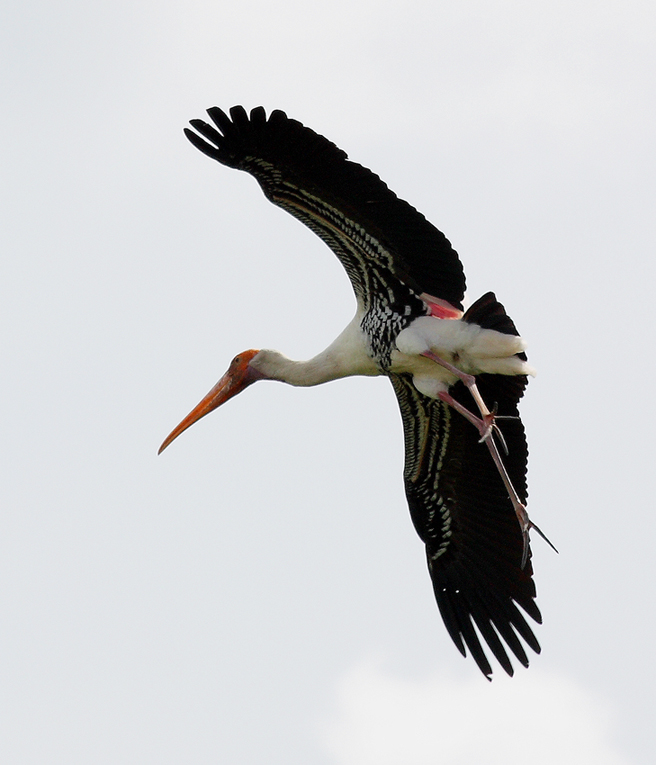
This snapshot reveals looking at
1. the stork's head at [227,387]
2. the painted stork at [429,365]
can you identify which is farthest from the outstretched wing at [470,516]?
the stork's head at [227,387]

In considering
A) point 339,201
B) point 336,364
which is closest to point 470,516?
point 336,364

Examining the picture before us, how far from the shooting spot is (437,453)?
15.8 meters

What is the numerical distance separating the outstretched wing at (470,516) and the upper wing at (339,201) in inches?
54.5

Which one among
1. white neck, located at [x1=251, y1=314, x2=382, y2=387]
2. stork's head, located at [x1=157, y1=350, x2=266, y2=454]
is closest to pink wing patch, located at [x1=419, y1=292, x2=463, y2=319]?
white neck, located at [x1=251, y1=314, x2=382, y2=387]

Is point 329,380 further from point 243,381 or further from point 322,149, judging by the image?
point 322,149

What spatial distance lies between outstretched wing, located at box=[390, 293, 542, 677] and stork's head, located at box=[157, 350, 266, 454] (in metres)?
1.87

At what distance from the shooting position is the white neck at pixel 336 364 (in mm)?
14924

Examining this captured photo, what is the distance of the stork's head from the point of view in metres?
16.5

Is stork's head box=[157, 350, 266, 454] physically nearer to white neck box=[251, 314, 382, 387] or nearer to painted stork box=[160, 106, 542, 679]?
painted stork box=[160, 106, 542, 679]

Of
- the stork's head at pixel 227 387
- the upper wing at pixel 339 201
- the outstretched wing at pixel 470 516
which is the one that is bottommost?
the outstretched wing at pixel 470 516

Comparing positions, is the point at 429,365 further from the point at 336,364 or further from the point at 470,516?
the point at 470,516

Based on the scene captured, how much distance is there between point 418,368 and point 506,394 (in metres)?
0.99

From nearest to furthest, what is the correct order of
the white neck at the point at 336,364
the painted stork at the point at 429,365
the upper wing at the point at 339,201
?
1. the upper wing at the point at 339,201
2. the painted stork at the point at 429,365
3. the white neck at the point at 336,364

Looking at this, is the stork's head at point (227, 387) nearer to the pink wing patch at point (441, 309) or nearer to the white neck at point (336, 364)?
the white neck at point (336, 364)
